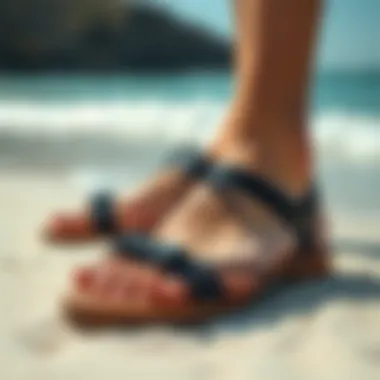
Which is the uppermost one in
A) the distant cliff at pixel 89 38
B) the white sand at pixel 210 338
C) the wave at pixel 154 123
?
the distant cliff at pixel 89 38

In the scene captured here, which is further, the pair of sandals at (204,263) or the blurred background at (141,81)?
the blurred background at (141,81)

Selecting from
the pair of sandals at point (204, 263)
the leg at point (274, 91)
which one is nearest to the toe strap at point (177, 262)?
the pair of sandals at point (204, 263)

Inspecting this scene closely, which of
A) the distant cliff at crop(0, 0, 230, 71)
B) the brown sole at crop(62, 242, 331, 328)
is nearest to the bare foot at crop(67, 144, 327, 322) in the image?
the brown sole at crop(62, 242, 331, 328)

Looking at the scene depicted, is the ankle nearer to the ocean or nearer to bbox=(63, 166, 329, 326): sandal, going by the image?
bbox=(63, 166, 329, 326): sandal

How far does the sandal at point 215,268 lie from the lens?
68cm

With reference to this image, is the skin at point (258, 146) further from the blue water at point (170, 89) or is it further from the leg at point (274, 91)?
the blue water at point (170, 89)

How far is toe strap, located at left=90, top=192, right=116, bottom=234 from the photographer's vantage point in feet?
2.81

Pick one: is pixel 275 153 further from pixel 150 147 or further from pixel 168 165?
pixel 150 147

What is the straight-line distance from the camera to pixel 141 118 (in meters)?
1.58

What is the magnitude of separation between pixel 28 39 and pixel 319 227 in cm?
108

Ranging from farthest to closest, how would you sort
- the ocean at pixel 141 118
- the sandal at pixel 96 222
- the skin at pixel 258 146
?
1. the ocean at pixel 141 118
2. the sandal at pixel 96 222
3. the skin at pixel 258 146

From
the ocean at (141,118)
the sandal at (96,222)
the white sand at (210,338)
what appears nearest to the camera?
the white sand at (210,338)

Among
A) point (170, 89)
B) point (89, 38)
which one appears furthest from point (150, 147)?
point (89, 38)

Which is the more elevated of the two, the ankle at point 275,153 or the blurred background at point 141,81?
the blurred background at point 141,81
